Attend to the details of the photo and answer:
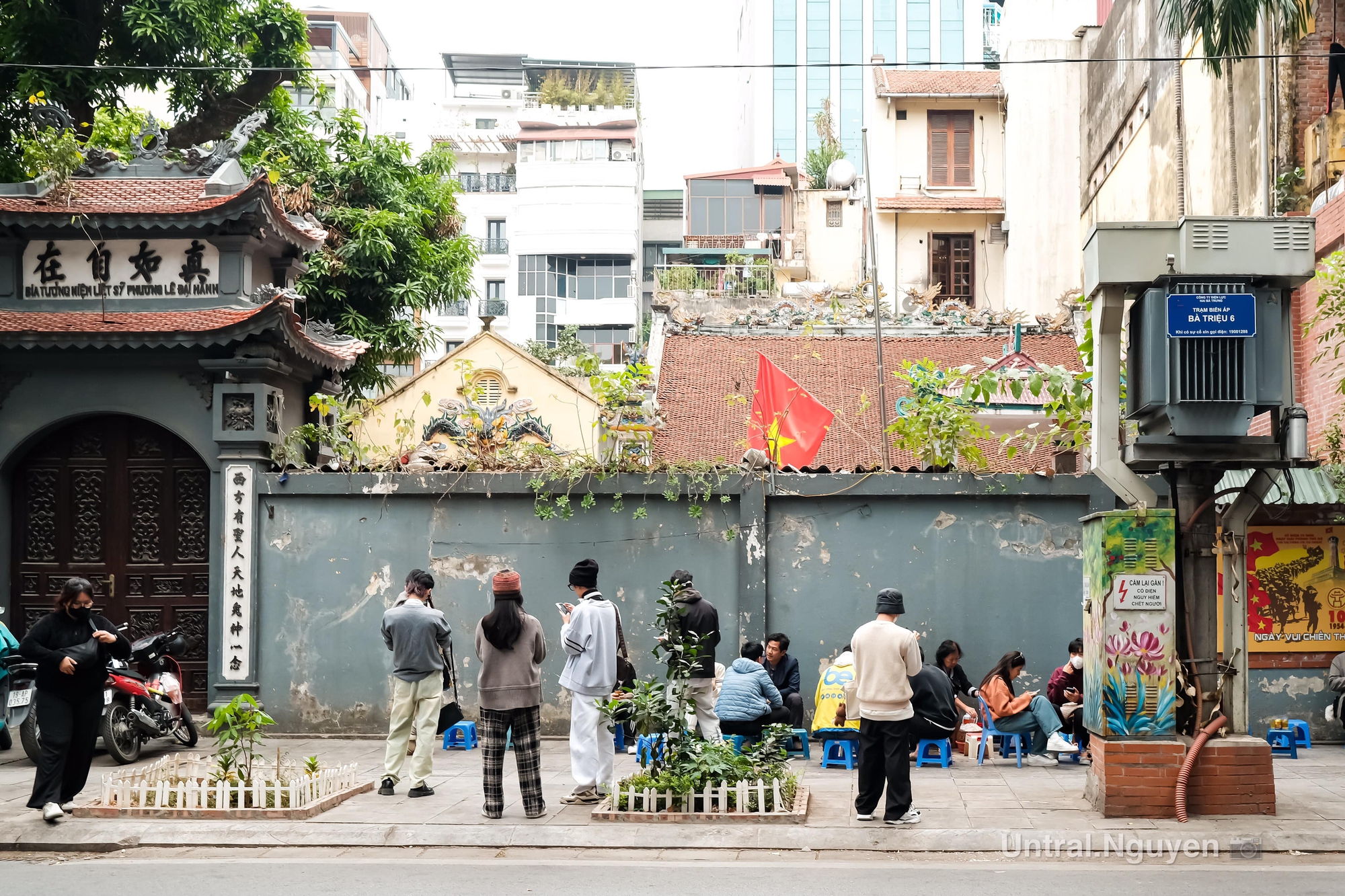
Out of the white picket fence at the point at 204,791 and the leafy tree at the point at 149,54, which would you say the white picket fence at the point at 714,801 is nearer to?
the white picket fence at the point at 204,791

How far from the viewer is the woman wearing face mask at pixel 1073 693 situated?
472 inches

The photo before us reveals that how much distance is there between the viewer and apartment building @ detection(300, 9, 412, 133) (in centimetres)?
5391

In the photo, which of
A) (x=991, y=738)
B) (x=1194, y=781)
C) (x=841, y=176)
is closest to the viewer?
(x=1194, y=781)

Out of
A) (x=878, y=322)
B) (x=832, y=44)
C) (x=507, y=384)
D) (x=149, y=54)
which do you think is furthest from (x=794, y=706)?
(x=832, y=44)

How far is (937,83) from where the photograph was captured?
39.6 m

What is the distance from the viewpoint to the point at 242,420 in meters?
13.7

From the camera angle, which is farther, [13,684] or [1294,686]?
[1294,686]

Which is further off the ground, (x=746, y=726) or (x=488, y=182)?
(x=488, y=182)

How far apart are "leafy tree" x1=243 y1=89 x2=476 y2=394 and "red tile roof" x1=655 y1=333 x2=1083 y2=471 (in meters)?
5.42

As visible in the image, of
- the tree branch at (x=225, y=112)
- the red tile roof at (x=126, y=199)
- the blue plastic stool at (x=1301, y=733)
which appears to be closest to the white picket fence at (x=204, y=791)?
the red tile roof at (x=126, y=199)

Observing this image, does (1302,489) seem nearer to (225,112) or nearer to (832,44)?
(225,112)

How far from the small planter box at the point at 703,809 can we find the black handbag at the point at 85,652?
3.80m

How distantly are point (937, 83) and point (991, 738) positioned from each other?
31.2 metres

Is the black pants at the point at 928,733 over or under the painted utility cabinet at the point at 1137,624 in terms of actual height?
under
